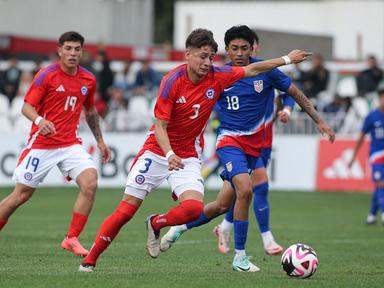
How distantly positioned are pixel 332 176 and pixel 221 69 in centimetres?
1515

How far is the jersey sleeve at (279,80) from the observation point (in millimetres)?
12461

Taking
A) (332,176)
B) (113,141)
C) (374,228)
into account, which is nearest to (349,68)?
(332,176)

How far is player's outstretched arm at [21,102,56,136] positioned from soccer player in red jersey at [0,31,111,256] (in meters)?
0.29

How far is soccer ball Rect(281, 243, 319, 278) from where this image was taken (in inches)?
434

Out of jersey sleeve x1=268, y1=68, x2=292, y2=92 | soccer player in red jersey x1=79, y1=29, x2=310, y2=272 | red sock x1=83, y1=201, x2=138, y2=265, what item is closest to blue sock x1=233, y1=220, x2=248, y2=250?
soccer player in red jersey x1=79, y1=29, x2=310, y2=272

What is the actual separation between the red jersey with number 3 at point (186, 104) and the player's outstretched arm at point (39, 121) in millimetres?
1198

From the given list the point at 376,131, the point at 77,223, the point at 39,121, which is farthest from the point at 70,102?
the point at 376,131

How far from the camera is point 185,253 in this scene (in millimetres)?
13734

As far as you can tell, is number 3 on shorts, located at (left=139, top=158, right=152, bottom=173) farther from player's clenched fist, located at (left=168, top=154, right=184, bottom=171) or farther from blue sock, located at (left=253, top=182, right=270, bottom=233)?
blue sock, located at (left=253, top=182, right=270, bottom=233)

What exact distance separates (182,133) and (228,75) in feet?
2.47

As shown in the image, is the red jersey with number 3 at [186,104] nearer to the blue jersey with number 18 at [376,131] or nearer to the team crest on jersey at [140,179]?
the team crest on jersey at [140,179]

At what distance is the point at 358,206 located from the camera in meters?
23.0

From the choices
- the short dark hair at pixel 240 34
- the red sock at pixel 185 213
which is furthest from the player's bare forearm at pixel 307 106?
the red sock at pixel 185 213

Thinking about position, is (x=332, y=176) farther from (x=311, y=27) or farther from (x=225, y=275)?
(x=311, y=27)
